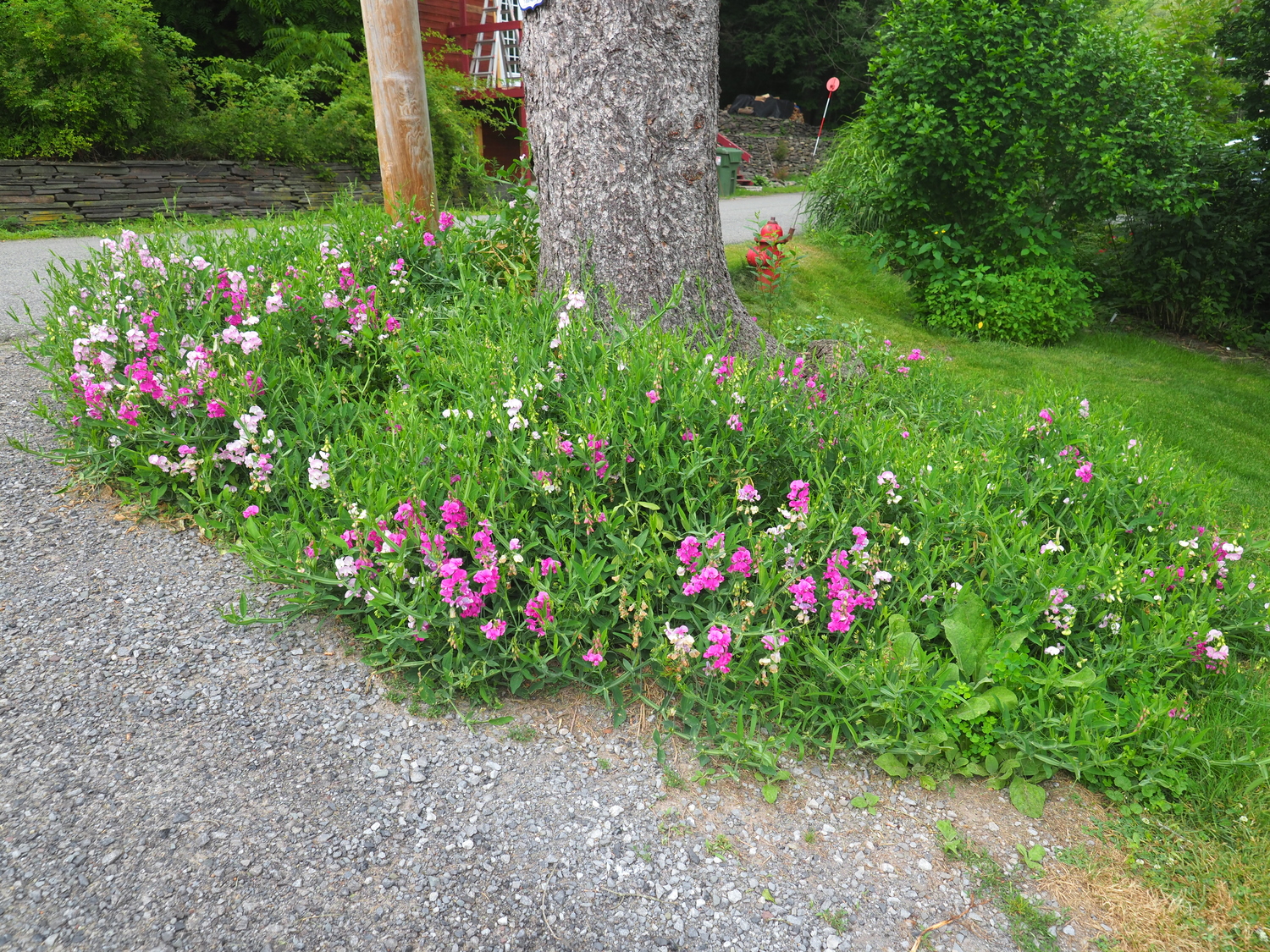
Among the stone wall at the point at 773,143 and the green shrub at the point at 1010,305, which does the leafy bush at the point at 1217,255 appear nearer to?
the green shrub at the point at 1010,305

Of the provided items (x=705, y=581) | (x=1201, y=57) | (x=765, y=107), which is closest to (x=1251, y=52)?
(x=1201, y=57)

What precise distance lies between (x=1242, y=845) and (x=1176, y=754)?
0.77ft

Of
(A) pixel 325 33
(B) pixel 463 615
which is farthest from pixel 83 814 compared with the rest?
(A) pixel 325 33

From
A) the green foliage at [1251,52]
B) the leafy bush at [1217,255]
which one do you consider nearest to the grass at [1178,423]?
the leafy bush at [1217,255]

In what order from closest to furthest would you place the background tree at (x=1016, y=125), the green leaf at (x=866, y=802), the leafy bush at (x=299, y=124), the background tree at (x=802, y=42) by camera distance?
the green leaf at (x=866, y=802) < the background tree at (x=1016, y=125) < the leafy bush at (x=299, y=124) < the background tree at (x=802, y=42)

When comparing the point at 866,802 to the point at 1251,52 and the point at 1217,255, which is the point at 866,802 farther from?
the point at 1251,52

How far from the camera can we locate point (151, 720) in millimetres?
2129

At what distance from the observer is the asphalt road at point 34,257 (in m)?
4.78

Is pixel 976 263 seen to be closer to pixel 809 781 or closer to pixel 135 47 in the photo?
pixel 809 781

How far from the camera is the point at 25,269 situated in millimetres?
6391

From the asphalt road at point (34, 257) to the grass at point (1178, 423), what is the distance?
42.2 inches

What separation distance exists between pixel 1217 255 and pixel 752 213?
684 centimetres

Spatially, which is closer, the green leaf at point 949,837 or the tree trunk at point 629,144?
the green leaf at point 949,837

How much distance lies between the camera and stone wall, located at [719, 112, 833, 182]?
22.5 m
